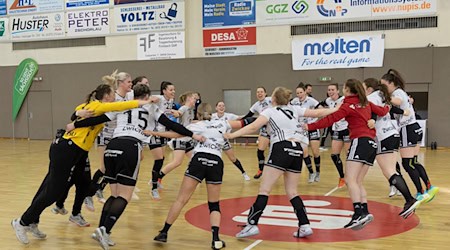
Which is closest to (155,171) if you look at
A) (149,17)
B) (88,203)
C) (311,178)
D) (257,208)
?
(88,203)

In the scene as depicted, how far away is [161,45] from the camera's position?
17812mm

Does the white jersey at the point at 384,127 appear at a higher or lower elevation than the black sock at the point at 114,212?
higher

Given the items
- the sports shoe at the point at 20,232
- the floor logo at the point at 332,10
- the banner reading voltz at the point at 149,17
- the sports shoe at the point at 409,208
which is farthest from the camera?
the banner reading voltz at the point at 149,17

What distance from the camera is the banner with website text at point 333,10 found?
48.4 feet

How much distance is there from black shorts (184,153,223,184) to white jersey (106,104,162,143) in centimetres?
60

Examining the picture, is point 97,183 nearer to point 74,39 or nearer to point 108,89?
point 108,89

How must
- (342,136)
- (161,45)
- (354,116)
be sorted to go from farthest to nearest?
(161,45) → (342,136) → (354,116)

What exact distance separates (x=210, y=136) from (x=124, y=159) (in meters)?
0.86

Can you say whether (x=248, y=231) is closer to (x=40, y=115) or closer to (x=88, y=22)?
(x=88, y=22)

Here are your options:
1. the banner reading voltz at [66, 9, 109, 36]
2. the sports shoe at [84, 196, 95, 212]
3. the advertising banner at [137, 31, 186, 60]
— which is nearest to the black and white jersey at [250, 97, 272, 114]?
the sports shoe at [84, 196, 95, 212]

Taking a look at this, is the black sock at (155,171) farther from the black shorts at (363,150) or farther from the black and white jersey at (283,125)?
the black shorts at (363,150)

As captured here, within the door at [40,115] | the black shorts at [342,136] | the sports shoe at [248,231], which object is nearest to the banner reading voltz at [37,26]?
the door at [40,115]

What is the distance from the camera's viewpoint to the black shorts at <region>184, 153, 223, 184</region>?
4746 millimetres

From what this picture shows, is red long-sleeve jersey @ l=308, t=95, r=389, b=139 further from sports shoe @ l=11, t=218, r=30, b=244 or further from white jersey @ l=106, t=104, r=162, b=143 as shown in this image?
sports shoe @ l=11, t=218, r=30, b=244
